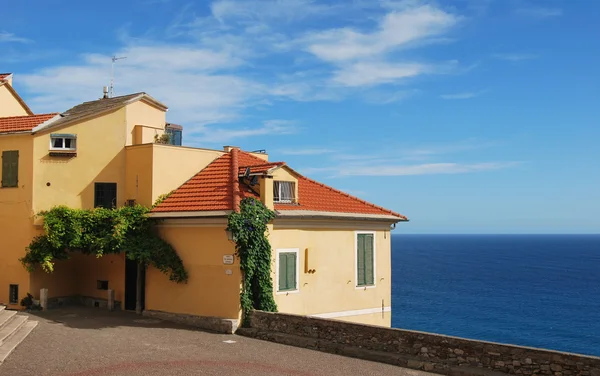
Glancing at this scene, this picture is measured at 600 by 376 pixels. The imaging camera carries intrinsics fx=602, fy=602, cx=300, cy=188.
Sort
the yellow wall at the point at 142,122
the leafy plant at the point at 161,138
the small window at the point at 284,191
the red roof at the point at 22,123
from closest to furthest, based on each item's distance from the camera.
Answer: the small window at the point at 284,191
the red roof at the point at 22,123
the yellow wall at the point at 142,122
the leafy plant at the point at 161,138

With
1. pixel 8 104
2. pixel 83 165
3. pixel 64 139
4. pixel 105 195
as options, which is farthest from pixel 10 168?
pixel 8 104

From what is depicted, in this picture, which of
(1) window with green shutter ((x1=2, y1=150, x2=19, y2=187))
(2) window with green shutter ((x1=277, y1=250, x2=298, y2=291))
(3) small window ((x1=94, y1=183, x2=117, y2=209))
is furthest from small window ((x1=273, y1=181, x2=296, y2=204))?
(1) window with green shutter ((x1=2, y1=150, x2=19, y2=187))

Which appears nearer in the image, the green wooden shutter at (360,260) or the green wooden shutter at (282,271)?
the green wooden shutter at (282,271)

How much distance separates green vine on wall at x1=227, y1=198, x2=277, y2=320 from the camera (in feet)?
60.6

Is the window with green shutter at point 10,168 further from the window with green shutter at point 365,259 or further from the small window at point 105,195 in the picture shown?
the window with green shutter at point 365,259

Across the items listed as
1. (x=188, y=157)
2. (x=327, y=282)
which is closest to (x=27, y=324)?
(x=188, y=157)

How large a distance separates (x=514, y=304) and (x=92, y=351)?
72.1 meters

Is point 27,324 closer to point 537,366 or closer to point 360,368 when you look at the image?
point 360,368

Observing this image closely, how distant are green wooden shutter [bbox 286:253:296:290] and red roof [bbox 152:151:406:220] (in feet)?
5.37

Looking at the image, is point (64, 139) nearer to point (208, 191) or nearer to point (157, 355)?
point (208, 191)

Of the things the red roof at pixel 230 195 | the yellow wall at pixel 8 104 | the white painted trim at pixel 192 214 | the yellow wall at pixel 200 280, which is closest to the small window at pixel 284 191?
the red roof at pixel 230 195

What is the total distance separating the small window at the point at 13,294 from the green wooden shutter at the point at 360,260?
1246cm

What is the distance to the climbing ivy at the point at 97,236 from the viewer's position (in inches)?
806

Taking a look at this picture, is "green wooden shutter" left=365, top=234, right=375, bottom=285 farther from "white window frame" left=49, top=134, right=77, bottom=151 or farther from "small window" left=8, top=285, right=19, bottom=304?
"small window" left=8, top=285, right=19, bottom=304
